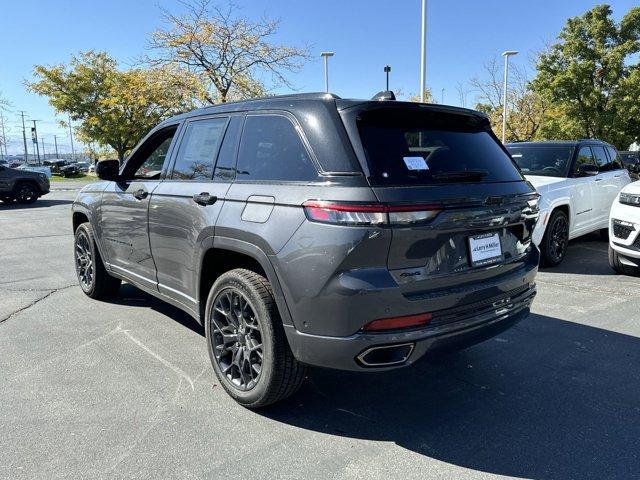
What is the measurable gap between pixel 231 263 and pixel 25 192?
56.0ft

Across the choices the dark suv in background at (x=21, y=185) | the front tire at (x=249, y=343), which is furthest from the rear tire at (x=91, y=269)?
the dark suv in background at (x=21, y=185)

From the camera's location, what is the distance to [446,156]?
122 inches

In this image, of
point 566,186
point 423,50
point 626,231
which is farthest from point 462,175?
point 423,50

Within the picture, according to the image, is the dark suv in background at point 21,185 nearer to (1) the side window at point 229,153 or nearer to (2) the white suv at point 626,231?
(1) the side window at point 229,153

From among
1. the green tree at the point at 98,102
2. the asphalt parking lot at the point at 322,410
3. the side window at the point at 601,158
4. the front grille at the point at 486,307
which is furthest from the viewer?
the green tree at the point at 98,102

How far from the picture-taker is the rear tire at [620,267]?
21.5 ft

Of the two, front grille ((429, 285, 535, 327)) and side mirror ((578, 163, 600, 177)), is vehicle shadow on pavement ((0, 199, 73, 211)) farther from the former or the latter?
front grille ((429, 285, 535, 327))

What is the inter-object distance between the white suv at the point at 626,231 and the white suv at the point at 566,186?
0.73 metres

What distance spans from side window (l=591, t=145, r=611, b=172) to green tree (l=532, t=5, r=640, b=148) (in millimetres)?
17197

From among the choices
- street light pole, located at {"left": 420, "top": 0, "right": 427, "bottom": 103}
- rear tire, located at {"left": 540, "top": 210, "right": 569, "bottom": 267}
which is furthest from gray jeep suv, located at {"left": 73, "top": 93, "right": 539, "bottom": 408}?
street light pole, located at {"left": 420, "top": 0, "right": 427, "bottom": 103}

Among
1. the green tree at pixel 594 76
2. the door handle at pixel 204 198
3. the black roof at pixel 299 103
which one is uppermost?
the green tree at pixel 594 76

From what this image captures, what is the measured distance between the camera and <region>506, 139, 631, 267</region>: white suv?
6902 millimetres

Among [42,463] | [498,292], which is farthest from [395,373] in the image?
[42,463]

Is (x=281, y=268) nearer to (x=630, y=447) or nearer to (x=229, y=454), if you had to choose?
(x=229, y=454)
